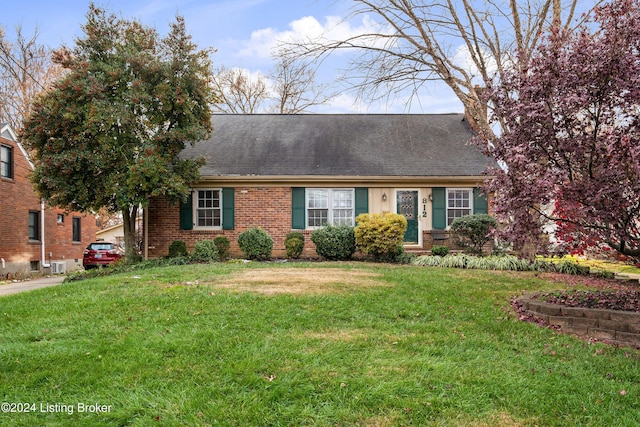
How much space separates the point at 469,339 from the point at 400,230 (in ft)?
27.0

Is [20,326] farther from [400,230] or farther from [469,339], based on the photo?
[400,230]

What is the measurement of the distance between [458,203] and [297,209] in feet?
17.5

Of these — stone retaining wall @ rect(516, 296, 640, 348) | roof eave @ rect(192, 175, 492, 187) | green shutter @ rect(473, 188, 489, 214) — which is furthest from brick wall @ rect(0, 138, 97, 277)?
stone retaining wall @ rect(516, 296, 640, 348)

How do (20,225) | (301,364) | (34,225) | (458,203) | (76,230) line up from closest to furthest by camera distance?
1. (301,364)
2. (458,203)
3. (20,225)
4. (34,225)
5. (76,230)

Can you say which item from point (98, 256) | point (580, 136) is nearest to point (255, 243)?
point (98, 256)

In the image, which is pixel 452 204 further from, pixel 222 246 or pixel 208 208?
pixel 208 208

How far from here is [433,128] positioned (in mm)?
18141

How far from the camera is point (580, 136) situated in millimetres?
5387

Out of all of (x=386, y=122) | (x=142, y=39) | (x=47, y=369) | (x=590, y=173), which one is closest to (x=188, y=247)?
(x=142, y=39)

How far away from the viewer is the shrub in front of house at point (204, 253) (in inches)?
522

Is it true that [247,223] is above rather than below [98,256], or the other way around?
above

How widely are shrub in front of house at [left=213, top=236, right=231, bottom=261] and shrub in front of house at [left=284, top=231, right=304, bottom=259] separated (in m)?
1.81

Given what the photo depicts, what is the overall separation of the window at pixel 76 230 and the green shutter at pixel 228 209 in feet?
43.6

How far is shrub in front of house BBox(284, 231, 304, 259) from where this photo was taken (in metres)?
13.9
